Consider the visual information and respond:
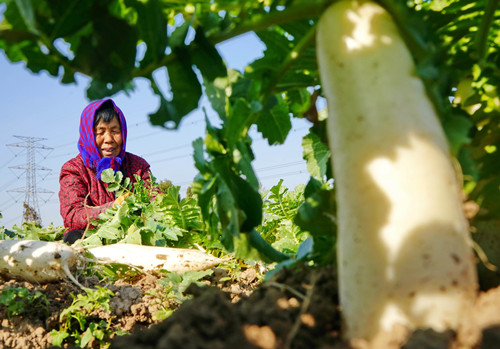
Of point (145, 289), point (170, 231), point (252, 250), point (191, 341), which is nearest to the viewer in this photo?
point (191, 341)

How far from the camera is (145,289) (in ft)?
10.2

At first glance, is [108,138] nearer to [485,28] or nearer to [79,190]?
[79,190]

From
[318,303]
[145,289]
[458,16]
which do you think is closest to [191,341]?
[318,303]

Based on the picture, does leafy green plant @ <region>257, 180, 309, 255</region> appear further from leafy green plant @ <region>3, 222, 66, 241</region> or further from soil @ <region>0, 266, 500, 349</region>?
soil @ <region>0, 266, 500, 349</region>

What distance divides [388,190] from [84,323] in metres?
2.11

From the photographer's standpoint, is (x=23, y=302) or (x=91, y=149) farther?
(x=91, y=149)

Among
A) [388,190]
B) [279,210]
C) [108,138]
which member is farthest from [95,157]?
[388,190]

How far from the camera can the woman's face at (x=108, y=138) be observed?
634 centimetres

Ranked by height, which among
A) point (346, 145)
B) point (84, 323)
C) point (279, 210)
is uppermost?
point (346, 145)

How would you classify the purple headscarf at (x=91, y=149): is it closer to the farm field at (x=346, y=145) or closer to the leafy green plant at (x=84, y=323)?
the leafy green plant at (x=84, y=323)

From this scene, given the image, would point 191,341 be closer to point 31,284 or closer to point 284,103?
point 284,103

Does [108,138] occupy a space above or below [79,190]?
above

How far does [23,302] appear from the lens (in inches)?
106

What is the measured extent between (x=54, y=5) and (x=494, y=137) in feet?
4.40
